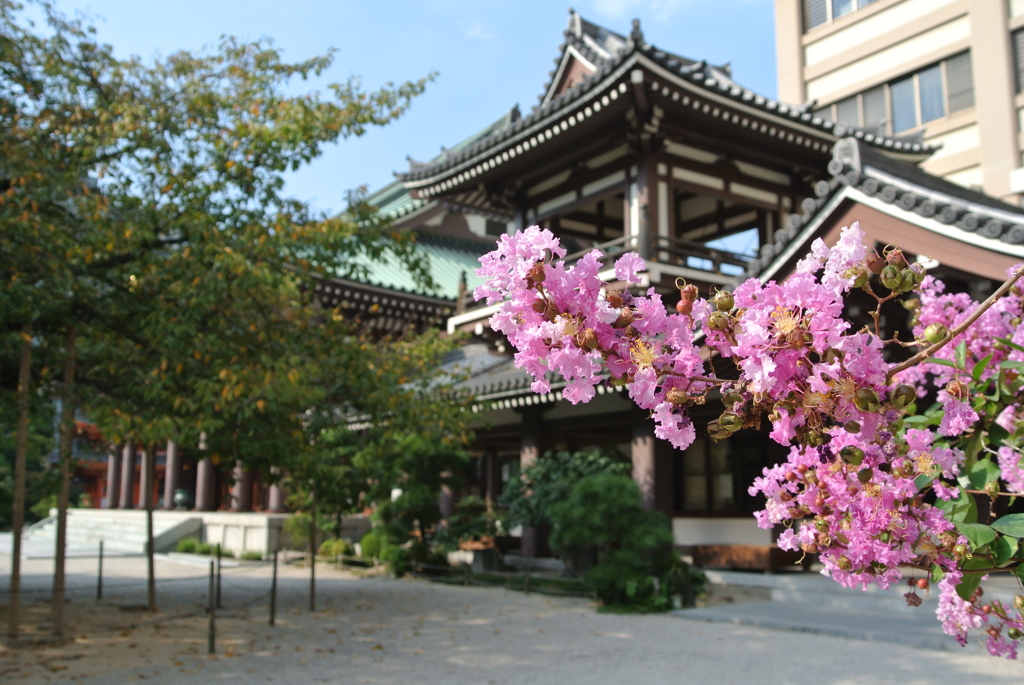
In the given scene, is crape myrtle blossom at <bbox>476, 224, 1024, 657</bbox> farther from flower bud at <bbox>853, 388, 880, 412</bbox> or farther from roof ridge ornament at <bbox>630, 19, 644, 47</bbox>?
roof ridge ornament at <bbox>630, 19, 644, 47</bbox>

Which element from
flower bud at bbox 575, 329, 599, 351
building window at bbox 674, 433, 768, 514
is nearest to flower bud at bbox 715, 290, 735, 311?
flower bud at bbox 575, 329, 599, 351

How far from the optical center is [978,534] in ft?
6.06

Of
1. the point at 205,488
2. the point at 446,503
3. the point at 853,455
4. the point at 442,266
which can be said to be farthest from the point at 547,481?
the point at 205,488

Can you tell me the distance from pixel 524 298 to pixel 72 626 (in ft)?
31.1

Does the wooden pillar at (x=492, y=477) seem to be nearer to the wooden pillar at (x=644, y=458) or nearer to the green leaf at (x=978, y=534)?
the wooden pillar at (x=644, y=458)

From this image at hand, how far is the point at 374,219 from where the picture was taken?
8938 millimetres

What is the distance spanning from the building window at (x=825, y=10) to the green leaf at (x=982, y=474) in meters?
21.1

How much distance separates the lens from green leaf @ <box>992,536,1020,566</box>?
6.12 feet

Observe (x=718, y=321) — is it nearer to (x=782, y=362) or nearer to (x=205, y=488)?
(x=782, y=362)

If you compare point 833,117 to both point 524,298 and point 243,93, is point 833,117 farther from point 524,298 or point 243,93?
point 524,298

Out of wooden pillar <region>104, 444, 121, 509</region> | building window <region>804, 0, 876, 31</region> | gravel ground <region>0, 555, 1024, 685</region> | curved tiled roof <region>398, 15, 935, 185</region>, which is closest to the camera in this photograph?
gravel ground <region>0, 555, 1024, 685</region>

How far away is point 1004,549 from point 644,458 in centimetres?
1017

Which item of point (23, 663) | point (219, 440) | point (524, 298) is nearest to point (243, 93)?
point (219, 440)

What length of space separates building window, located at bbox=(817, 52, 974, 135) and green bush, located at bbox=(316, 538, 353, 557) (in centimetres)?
1452
